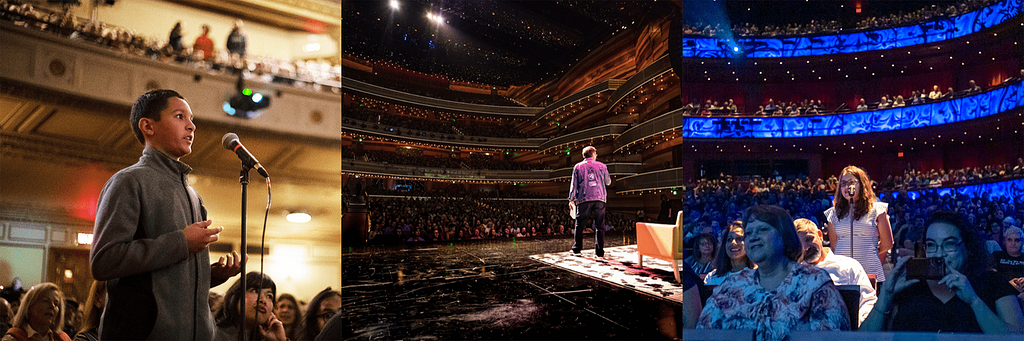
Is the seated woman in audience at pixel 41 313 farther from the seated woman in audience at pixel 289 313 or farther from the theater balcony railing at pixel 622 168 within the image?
the theater balcony railing at pixel 622 168

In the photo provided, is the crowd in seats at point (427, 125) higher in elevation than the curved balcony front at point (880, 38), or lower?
higher

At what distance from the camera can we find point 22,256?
215cm

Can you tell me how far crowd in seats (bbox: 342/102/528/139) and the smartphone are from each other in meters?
8.46

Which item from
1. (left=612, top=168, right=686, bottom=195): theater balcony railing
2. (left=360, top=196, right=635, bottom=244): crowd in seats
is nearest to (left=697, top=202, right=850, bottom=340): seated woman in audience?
(left=612, top=168, right=686, bottom=195): theater balcony railing

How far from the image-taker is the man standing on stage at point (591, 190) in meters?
3.99

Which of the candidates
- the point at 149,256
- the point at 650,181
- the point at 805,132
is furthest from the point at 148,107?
the point at 650,181

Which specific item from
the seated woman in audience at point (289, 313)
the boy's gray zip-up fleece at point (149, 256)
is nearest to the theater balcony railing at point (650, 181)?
the seated woman in audience at point (289, 313)

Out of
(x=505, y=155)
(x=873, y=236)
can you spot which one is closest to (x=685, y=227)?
(x=873, y=236)

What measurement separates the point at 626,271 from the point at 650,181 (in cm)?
425

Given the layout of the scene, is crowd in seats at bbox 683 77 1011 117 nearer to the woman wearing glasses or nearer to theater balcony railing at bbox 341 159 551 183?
the woman wearing glasses

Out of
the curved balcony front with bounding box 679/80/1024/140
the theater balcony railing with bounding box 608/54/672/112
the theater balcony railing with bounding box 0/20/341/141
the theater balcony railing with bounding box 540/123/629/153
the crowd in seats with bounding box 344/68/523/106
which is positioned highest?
the crowd in seats with bounding box 344/68/523/106

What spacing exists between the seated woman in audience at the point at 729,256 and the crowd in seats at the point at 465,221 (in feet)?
17.7

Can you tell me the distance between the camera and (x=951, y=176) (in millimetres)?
2494

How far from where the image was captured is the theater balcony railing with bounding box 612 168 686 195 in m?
6.71
